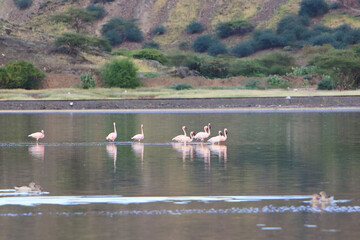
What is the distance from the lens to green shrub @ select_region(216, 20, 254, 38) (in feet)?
439

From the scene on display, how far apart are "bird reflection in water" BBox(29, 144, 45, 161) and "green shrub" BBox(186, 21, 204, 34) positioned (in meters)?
111

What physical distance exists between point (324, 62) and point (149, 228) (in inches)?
2705

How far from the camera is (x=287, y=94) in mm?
65500

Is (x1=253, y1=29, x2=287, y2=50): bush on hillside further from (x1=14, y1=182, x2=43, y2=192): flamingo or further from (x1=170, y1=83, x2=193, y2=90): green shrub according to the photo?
(x1=14, y1=182, x2=43, y2=192): flamingo

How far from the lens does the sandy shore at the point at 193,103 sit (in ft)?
197

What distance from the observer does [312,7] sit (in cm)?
13638

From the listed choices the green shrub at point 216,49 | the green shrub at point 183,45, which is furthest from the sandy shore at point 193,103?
the green shrub at point 183,45

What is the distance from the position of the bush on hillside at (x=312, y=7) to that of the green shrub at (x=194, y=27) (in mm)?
17479

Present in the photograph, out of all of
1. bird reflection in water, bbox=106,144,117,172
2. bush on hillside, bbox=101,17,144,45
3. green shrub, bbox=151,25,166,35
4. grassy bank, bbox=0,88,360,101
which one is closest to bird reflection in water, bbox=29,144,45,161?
bird reflection in water, bbox=106,144,117,172

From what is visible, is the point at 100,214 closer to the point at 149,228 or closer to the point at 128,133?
the point at 149,228

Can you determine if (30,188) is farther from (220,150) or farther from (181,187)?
(220,150)

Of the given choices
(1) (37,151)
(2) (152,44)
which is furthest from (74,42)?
(1) (37,151)

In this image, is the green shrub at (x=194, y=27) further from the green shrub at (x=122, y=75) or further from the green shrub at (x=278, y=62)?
the green shrub at (x=122, y=75)

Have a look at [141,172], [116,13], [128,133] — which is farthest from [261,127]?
[116,13]
